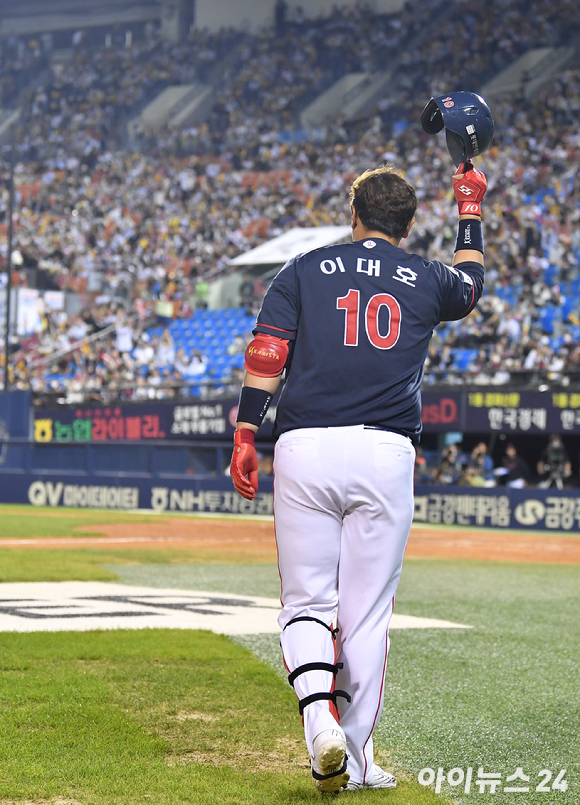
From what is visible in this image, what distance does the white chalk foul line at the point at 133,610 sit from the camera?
6.85m

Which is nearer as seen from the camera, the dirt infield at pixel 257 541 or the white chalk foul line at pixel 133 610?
the white chalk foul line at pixel 133 610

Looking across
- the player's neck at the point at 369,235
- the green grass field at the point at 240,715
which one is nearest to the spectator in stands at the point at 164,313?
the green grass field at the point at 240,715

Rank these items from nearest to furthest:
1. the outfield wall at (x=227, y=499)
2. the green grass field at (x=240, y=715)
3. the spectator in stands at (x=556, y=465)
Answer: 1. the green grass field at (x=240, y=715)
2. the outfield wall at (x=227, y=499)
3. the spectator in stands at (x=556, y=465)

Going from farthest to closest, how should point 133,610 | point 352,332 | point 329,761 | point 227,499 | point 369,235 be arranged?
point 227,499 → point 133,610 → point 369,235 → point 352,332 → point 329,761

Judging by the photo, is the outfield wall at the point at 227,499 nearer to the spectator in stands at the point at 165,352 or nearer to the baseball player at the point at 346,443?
the spectator in stands at the point at 165,352

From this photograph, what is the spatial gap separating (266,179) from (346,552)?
3555 cm

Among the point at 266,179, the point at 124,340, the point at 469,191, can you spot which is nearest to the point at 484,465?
the point at 124,340

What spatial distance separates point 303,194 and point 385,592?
33.2 m

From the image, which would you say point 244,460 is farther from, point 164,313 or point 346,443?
point 164,313

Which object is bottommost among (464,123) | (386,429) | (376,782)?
(376,782)

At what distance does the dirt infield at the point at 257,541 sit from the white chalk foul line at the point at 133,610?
15.1ft

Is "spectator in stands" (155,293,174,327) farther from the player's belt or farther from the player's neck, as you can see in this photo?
the player's belt

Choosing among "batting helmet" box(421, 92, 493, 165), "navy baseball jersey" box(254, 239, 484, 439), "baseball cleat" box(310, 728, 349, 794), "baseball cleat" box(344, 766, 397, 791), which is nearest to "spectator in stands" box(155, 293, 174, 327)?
"batting helmet" box(421, 92, 493, 165)

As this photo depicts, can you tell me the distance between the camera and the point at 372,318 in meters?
3.62
